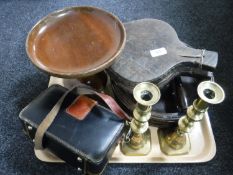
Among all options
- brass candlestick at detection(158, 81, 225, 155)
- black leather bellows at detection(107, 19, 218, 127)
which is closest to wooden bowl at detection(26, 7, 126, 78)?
black leather bellows at detection(107, 19, 218, 127)

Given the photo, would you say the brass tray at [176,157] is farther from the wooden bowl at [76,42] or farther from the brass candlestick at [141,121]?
the wooden bowl at [76,42]

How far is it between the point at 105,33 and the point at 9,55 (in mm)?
590

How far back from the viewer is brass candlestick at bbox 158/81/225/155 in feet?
2.66

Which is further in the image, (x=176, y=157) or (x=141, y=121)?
(x=176, y=157)

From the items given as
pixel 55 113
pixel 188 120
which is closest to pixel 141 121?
pixel 188 120

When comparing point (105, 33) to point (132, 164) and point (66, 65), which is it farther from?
point (132, 164)

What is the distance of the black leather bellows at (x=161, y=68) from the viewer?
3.21ft

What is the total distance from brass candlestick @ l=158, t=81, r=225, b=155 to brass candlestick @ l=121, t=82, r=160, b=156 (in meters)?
0.06

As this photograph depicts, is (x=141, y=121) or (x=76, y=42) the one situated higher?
(x=76, y=42)

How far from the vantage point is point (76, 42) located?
0.95 metres

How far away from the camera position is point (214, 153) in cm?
103

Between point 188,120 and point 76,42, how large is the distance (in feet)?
1.37

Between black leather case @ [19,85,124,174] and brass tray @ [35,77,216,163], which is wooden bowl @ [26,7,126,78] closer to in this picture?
black leather case @ [19,85,124,174]

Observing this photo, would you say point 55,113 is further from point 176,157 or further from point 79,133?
point 176,157
